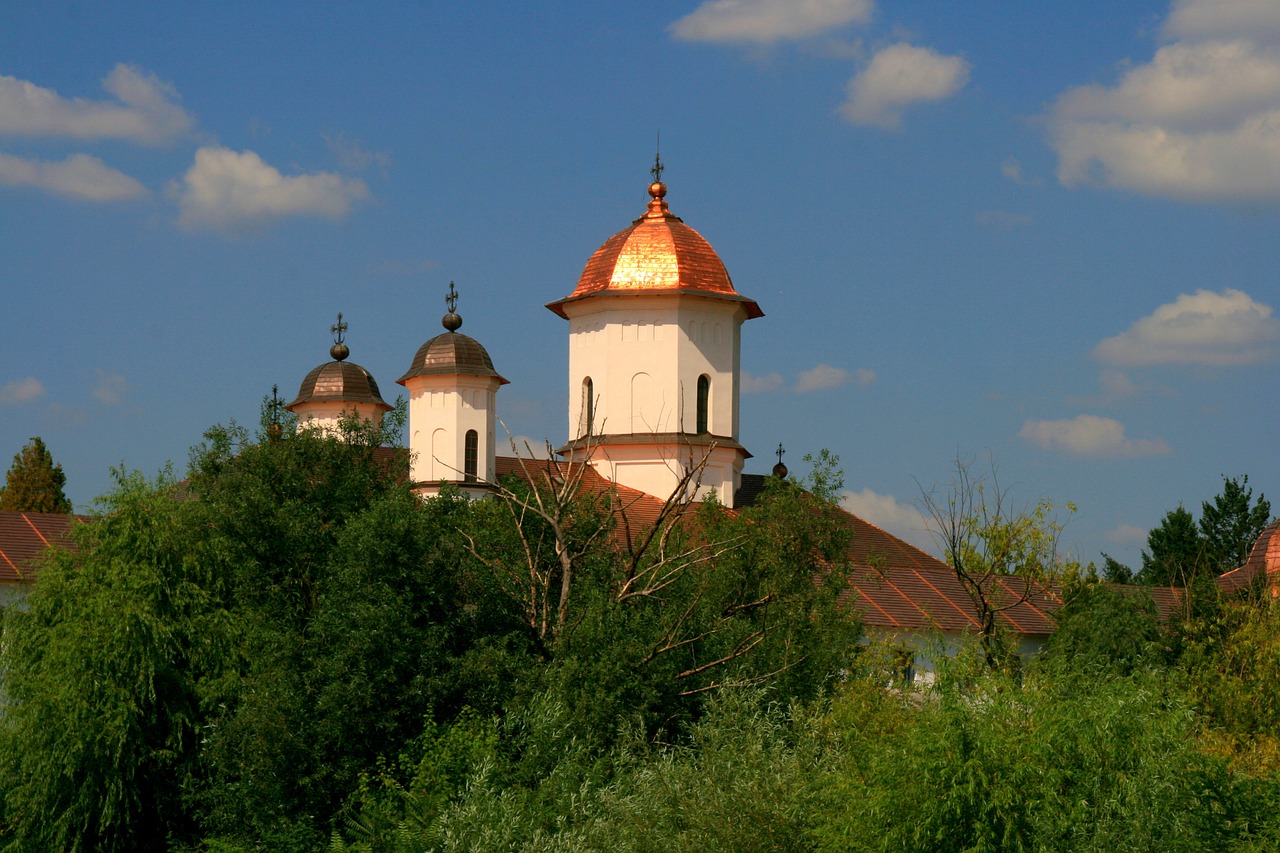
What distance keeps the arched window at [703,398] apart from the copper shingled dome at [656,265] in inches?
79.3

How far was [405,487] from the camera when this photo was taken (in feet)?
74.7

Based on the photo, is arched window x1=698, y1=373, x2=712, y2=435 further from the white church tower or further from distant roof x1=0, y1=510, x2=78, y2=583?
distant roof x1=0, y1=510, x2=78, y2=583

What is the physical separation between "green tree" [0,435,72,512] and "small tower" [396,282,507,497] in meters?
18.9

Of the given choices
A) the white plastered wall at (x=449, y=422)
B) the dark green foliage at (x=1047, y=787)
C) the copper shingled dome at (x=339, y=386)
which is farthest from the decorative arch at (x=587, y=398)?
the dark green foliage at (x=1047, y=787)

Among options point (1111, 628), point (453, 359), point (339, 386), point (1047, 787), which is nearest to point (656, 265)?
point (453, 359)

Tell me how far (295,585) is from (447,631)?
2.68 meters

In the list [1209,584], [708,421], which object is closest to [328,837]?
[1209,584]

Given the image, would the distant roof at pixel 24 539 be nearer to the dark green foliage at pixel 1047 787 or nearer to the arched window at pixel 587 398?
the arched window at pixel 587 398

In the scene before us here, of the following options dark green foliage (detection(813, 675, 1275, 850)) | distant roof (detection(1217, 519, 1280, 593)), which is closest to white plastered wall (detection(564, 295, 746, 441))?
distant roof (detection(1217, 519, 1280, 593))

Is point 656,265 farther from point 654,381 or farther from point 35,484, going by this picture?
point 35,484

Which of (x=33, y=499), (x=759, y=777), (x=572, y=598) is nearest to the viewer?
(x=759, y=777)

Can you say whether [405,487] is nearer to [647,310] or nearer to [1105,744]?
[1105,744]

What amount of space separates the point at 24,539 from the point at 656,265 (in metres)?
15.4

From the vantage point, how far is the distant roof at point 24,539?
95.3 feet
